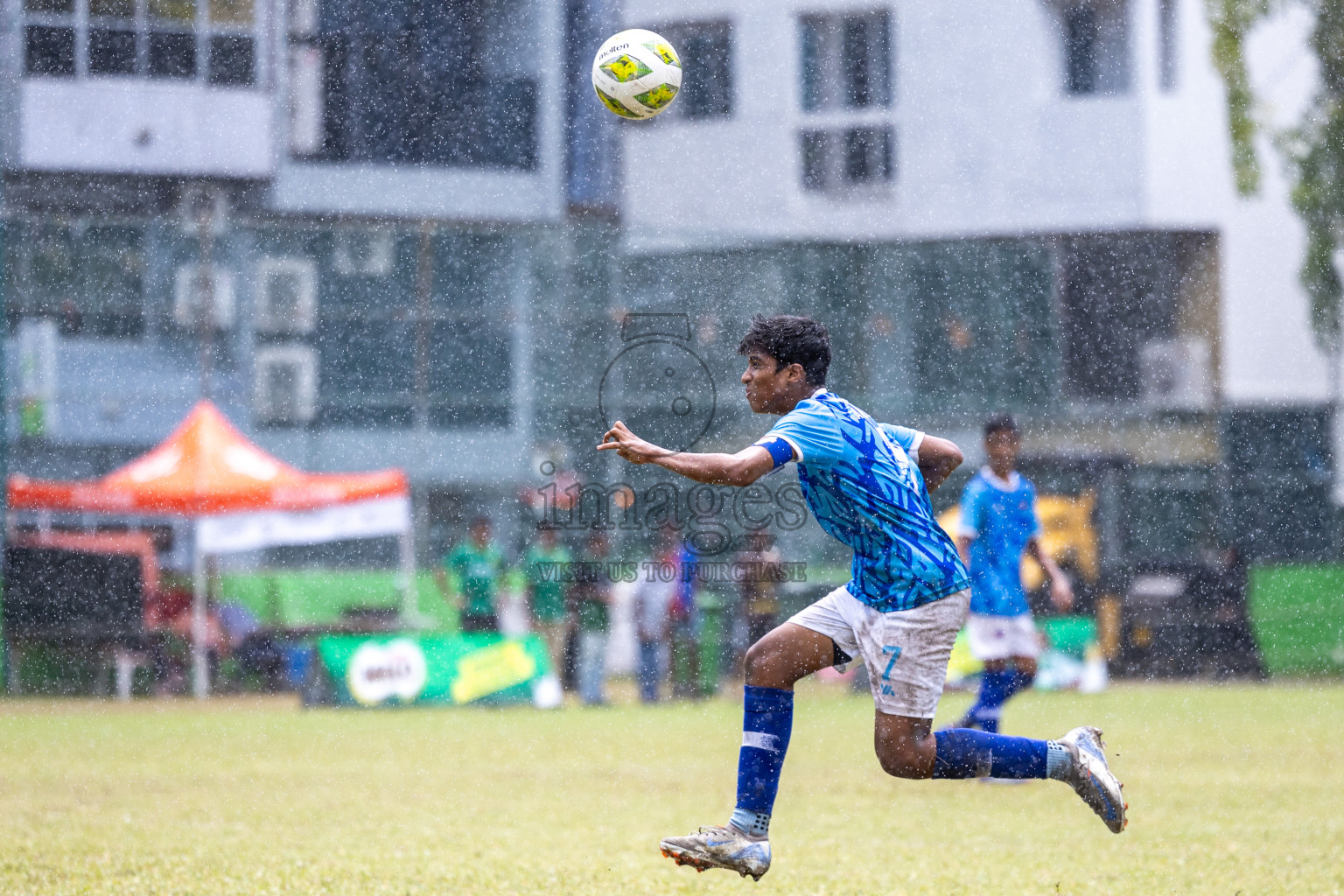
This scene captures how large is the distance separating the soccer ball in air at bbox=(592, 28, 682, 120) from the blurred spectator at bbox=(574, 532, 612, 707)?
7555 mm

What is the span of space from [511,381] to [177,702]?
4.11m

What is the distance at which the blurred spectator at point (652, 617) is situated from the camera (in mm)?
14016

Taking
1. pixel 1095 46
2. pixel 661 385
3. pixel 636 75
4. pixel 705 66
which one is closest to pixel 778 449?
pixel 636 75

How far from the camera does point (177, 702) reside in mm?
14344

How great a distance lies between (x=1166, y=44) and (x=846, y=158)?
13.3 ft

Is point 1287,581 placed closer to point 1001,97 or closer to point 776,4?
point 1001,97

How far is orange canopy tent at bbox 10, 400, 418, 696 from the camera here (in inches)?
590

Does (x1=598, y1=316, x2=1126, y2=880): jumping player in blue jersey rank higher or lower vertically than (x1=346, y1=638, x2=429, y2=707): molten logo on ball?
higher

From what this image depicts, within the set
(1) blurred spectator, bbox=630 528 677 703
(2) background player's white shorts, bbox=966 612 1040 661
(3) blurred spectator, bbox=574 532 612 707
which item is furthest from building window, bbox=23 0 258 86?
(2) background player's white shorts, bbox=966 612 1040 661

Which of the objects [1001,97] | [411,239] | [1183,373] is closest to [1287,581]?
[1183,373]

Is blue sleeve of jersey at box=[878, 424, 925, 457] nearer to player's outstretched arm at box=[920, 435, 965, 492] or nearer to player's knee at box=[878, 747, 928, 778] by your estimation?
player's outstretched arm at box=[920, 435, 965, 492]

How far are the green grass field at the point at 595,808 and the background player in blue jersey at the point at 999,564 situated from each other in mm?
613

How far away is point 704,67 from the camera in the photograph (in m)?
20.4

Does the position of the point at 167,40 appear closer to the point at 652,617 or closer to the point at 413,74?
the point at 413,74
